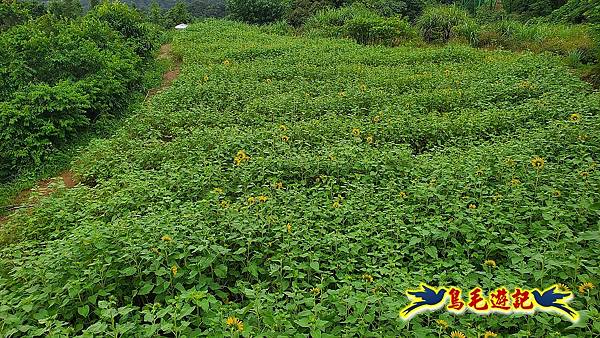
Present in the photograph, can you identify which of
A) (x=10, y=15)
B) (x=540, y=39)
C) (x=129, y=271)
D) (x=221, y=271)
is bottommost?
(x=540, y=39)

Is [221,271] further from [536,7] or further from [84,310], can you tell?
[536,7]

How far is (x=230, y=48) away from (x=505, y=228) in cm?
1109

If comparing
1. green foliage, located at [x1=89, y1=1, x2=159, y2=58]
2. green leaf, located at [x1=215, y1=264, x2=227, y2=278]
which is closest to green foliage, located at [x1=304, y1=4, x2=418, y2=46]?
green foliage, located at [x1=89, y1=1, x2=159, y2=58]

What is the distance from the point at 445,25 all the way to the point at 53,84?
42.8 ft

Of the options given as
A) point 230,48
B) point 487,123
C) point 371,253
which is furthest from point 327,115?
point 230,48

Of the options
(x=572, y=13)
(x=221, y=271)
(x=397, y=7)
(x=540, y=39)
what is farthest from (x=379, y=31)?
(x=221, y=271)

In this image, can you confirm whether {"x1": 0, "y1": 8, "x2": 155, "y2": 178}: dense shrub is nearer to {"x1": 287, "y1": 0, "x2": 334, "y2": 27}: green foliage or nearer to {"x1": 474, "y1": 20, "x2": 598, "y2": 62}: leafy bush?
{"x1": 474, "y1": 20, "x2": 598, "y2": 62}: leafy bush

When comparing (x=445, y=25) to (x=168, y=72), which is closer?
(x=168, y=72)

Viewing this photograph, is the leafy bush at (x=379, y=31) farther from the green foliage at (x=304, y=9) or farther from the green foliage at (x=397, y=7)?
the green foliage at (x=304, y=9)

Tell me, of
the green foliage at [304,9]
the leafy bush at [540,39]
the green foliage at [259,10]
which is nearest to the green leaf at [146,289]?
the leafy bush at [540,39]

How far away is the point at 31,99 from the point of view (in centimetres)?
698

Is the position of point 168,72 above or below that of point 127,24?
below

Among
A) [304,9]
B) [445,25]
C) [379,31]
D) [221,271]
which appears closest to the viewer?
[221,271]

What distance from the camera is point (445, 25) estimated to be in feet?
52.2
